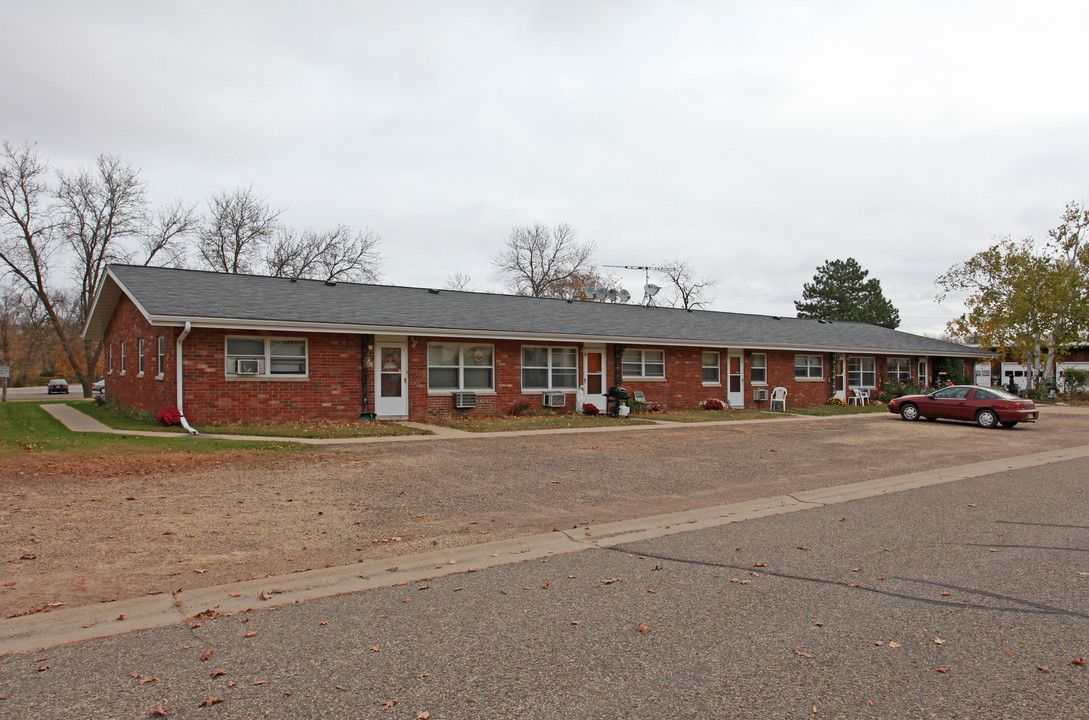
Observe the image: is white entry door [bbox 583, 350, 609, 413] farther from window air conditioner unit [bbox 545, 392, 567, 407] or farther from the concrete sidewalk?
the concrete sidewalk

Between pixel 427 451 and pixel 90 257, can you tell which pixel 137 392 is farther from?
pixel 90 257

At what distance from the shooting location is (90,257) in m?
38.7

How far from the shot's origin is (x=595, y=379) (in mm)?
22516

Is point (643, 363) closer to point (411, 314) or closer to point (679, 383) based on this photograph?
point (679, 383)

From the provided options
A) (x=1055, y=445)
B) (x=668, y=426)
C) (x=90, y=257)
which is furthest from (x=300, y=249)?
(x=1055, y=445)

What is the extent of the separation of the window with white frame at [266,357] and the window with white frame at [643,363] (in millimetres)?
10434

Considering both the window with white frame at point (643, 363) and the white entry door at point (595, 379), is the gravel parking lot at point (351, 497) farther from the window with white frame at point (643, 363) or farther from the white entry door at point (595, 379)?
the window with white frame at point (643, 363)

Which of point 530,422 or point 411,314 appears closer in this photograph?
point 530,422

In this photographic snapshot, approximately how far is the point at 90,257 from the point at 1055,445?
44.2 m

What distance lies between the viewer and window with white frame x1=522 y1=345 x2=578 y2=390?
830 inches

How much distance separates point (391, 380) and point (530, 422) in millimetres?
3910

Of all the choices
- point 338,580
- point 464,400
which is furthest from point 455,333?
point 338,580

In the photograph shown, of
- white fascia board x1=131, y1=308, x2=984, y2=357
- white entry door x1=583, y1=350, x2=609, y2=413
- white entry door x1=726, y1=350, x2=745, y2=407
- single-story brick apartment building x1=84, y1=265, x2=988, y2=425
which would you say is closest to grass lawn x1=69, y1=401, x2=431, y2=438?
single-story brick apartment building x1=84, y1=265, x2=988, y2=425

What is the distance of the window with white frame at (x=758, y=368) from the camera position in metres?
26.5
